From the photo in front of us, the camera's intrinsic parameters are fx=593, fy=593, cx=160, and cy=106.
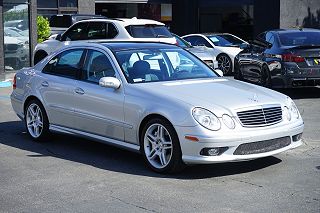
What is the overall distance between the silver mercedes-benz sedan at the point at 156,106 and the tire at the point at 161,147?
11mm

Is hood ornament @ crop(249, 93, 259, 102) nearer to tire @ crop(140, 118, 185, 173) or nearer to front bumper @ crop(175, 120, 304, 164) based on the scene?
front bumper @ crop(175, 120, 304, 164)

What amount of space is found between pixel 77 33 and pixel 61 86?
7.80m

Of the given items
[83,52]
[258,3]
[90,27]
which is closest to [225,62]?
[90,27]

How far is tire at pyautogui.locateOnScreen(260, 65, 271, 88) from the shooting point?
13120 mm

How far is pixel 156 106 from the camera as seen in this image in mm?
6734

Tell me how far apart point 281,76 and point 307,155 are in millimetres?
5234

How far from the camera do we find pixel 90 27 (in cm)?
1540

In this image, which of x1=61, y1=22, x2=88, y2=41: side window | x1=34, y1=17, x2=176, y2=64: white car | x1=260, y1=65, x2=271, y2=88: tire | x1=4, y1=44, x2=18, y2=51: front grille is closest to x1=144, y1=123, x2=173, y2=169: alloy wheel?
x1=260, y1=65, x2=271, y2=88: tire

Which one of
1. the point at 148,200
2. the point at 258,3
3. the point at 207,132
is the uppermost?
the point at 258,3

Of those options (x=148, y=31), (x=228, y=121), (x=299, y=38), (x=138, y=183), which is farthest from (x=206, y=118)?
(x=148, y=31)

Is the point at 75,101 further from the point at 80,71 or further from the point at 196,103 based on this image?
the point at 196,103

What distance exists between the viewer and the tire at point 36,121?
850cm

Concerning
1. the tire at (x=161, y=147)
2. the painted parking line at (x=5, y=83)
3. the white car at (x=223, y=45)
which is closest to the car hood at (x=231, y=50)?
the white car at (x=223, y=45)

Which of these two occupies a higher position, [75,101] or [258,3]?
[258,3]
